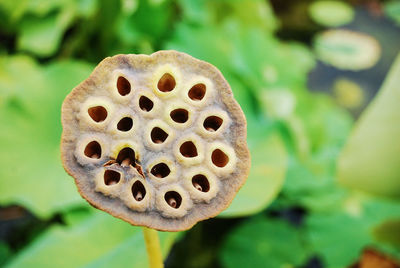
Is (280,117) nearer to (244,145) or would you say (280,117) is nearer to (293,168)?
(293,168)

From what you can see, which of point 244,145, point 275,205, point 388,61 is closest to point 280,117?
point 275,205

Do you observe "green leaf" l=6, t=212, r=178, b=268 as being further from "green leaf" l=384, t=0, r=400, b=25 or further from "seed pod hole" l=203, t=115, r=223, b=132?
"green leaf" l=384, t=0, r=400, b=25

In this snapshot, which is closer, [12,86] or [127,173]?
[127,173]

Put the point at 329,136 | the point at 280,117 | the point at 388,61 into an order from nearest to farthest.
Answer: the point at 280,117, the point at 329,136, the point at 388,61

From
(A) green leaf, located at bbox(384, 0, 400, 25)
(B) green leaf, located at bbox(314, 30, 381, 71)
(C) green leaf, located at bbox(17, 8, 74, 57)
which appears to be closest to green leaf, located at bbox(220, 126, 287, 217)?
(C) green leaf, located at bbox(17, 8, 74, 57)

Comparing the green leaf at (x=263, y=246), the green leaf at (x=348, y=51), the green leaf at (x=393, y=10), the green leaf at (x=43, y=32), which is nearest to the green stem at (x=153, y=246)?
the green leaf at (x=263, y=246)
